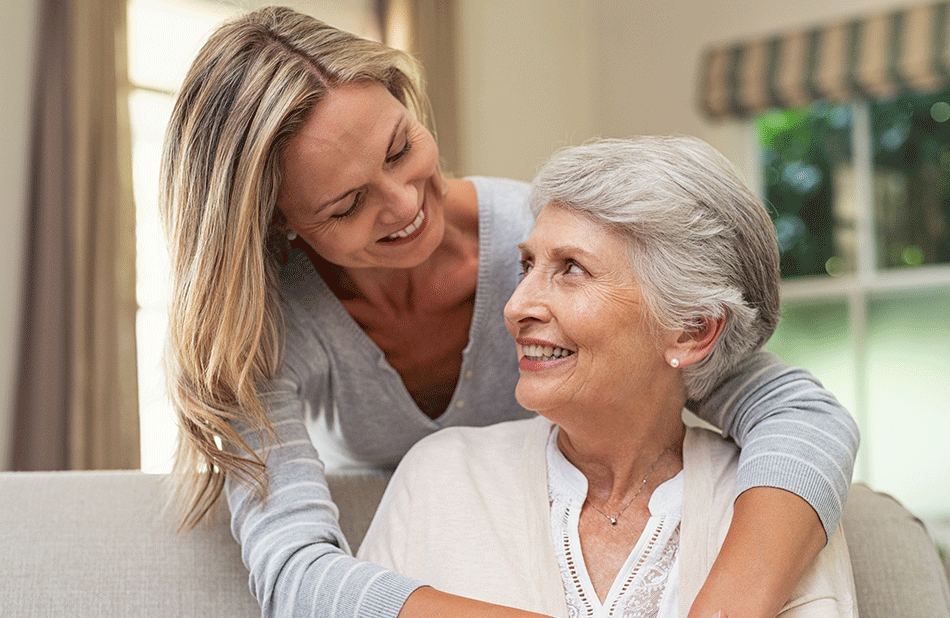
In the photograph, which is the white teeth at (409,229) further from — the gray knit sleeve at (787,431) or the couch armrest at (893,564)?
the couch armrest at (893,564)

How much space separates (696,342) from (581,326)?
0.21 m

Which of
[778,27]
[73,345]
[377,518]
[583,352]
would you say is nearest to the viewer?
[583,352]

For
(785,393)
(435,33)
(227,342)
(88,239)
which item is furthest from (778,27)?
(227,342)

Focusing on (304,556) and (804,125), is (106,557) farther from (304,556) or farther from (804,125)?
(804,125)

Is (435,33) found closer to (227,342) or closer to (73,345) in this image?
(73,345)

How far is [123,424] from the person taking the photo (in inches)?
129

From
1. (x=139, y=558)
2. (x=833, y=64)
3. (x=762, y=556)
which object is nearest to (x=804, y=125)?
(x=833, y=64)

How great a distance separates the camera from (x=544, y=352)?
4.54ft

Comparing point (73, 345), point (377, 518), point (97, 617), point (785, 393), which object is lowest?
point (73, 345)

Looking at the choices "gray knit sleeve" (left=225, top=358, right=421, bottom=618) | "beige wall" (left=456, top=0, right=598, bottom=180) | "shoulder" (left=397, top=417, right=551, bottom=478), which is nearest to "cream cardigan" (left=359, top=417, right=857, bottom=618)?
"shoulder" (left=397, top=417, right=551, bottom=478)

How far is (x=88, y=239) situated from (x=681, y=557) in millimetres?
2624

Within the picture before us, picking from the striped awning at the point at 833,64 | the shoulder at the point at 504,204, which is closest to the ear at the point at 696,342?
the shoulder at the point at 504,204

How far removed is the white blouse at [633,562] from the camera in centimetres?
128

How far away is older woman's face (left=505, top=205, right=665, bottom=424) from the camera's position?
135 centimetres
